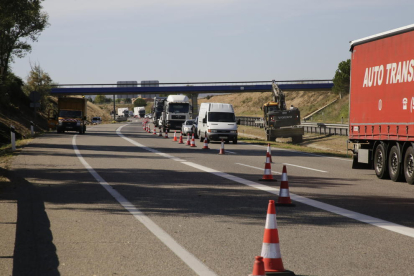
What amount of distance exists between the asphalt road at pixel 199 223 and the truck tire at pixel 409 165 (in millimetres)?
204

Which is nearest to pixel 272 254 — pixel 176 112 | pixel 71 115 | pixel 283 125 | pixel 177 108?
pixel 283 125

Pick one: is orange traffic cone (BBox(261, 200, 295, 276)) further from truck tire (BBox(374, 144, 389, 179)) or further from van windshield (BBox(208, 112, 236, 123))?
van windshield (BBox(208, 112, 236, 123))

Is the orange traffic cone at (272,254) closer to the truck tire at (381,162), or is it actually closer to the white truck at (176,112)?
the truck tire at (381,162)

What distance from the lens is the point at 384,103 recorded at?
16.2m

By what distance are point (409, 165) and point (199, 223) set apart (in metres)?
7.59

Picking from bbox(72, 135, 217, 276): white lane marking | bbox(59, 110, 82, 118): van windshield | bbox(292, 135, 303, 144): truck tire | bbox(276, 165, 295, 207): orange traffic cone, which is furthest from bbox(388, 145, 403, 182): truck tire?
bbox(59, 110, 82, 118): van windshield

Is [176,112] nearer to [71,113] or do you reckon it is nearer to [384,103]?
[71,113]

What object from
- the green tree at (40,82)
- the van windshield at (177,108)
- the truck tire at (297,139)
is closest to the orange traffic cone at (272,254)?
the truck tire at (297,139)

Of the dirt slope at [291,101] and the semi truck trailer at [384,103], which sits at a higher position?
the dirt slope at [291,101]

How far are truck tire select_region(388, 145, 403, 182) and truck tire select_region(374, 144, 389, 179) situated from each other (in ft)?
0.75

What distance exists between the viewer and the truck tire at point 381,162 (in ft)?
53.0

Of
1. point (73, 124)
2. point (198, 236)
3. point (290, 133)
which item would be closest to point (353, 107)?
point (198, 236)

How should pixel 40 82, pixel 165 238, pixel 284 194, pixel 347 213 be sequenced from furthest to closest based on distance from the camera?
pixel 40 82
pixel 284 194
pixel 347 213
pixel 165 238

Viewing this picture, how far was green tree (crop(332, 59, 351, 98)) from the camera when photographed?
104650 millimetres
